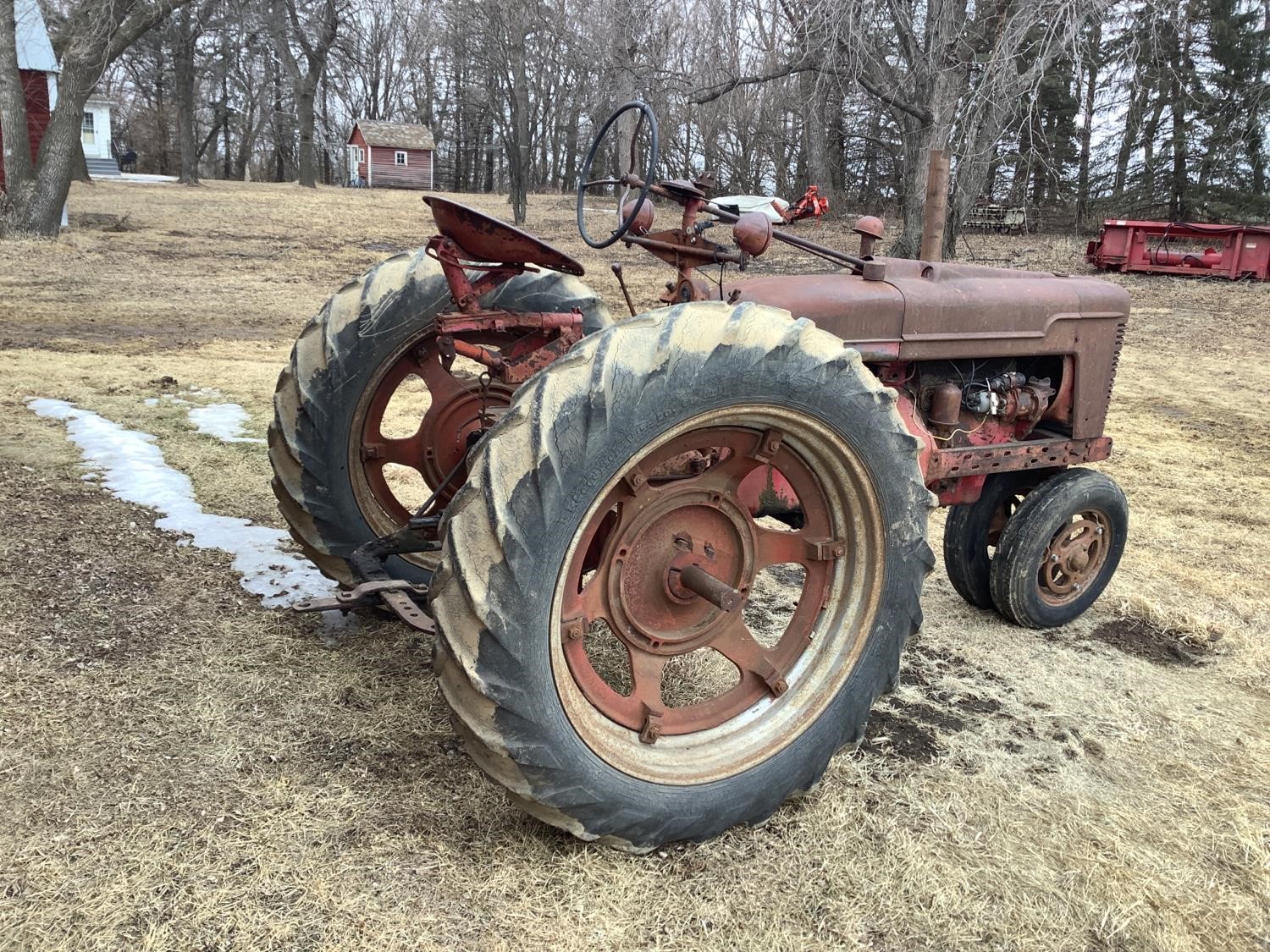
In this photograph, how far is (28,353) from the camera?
7.14m

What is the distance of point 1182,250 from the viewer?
1586 centimetres

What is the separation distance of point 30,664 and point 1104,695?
3.29m

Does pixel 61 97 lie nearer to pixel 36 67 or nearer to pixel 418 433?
pixel 36 67

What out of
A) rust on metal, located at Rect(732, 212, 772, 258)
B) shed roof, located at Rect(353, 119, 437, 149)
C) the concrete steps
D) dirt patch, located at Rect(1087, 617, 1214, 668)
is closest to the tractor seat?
rust on metal, located at Rect(732, 212, 772, 258)

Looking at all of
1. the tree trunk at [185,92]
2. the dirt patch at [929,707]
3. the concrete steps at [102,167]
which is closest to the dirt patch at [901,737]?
the dirt patch at [929,707]

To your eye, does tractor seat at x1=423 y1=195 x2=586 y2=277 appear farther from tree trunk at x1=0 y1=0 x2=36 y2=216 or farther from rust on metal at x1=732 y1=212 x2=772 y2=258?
tree trunk at x1=0 y1=0 x2=36 y2=216

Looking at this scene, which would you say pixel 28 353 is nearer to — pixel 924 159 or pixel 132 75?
pixel 924 159

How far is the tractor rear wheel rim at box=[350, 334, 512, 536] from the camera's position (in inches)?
125

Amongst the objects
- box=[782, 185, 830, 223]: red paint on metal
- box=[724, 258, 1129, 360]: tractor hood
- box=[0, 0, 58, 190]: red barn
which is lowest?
box=[724, 258, 1129, 360]: tractor hood

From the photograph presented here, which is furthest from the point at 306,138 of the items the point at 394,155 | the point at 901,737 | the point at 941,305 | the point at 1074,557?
the point at 901,737

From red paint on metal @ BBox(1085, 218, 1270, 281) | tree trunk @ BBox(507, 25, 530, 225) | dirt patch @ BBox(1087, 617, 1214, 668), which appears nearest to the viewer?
dirt patch @ BBox(1087, 617, 1214, 668)

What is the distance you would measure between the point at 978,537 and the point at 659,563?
6.13 feet

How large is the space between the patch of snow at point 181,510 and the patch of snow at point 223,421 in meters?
0.35

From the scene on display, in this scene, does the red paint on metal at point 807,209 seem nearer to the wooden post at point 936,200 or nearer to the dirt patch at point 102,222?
the wooden post at point 936,200
